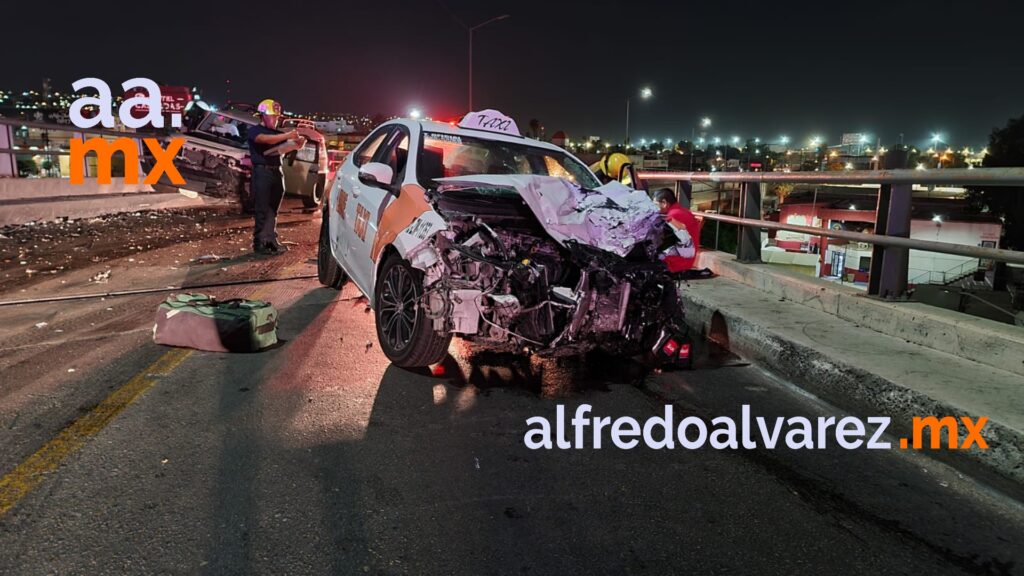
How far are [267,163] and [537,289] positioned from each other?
21.9 ft

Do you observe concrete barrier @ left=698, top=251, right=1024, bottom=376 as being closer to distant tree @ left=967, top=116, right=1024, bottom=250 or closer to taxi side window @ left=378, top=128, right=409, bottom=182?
taxi side window @ left=378, top=128, right=409, bottom=182

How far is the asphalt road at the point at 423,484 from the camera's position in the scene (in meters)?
2.46

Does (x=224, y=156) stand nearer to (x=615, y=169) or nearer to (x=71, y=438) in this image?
(x=615, y=169)

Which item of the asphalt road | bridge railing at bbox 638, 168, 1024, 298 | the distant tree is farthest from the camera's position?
the distant tree

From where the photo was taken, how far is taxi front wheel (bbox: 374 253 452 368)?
4316mm

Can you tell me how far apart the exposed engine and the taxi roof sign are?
2.14 meters

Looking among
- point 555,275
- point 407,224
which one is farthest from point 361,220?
point 555,275

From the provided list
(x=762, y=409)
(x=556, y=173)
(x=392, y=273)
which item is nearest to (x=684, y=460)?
(x=762, y=409)

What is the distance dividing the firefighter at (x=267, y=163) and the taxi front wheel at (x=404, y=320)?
5.34 metres

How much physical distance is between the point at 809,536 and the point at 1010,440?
1378 millimetres

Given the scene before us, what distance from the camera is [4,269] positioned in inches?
316

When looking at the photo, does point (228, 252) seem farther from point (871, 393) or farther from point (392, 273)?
point (871, 393)

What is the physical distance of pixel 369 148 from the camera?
Result: 6.30 metres

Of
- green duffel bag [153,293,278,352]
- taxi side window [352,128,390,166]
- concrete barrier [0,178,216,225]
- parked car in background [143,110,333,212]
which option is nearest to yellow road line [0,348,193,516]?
green duffel bag [153,293,278,352]
